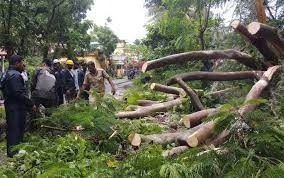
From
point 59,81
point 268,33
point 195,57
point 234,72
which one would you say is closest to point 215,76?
point 234,72

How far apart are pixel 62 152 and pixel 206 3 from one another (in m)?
10.8

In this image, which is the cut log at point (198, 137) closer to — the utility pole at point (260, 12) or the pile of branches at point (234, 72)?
the pile of branches at point (234, 72)

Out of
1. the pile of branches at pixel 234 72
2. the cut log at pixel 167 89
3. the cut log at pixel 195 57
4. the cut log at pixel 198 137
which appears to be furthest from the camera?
the cut log at pixel 167 89

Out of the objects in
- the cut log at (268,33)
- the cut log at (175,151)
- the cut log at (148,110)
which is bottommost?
the cut log at (148,110)

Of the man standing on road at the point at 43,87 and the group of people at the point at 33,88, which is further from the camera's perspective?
the man standing on road at the point at 43,87

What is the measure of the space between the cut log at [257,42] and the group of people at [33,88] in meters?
3.00

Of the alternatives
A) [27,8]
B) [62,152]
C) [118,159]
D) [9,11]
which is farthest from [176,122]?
[27,8]

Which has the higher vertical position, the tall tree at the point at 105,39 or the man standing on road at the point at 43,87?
the tall tree at the point at 105,39

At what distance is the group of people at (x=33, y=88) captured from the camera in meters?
6.79

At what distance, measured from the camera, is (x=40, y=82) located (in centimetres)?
814

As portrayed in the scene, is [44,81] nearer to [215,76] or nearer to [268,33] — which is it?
[215,76]

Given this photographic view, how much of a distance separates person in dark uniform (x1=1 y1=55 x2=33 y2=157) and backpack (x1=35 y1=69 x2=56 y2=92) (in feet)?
3.60

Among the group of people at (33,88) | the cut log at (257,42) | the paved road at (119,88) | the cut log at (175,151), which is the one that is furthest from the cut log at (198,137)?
the paved road at (119,88)

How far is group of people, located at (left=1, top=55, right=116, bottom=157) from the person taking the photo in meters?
6.79
